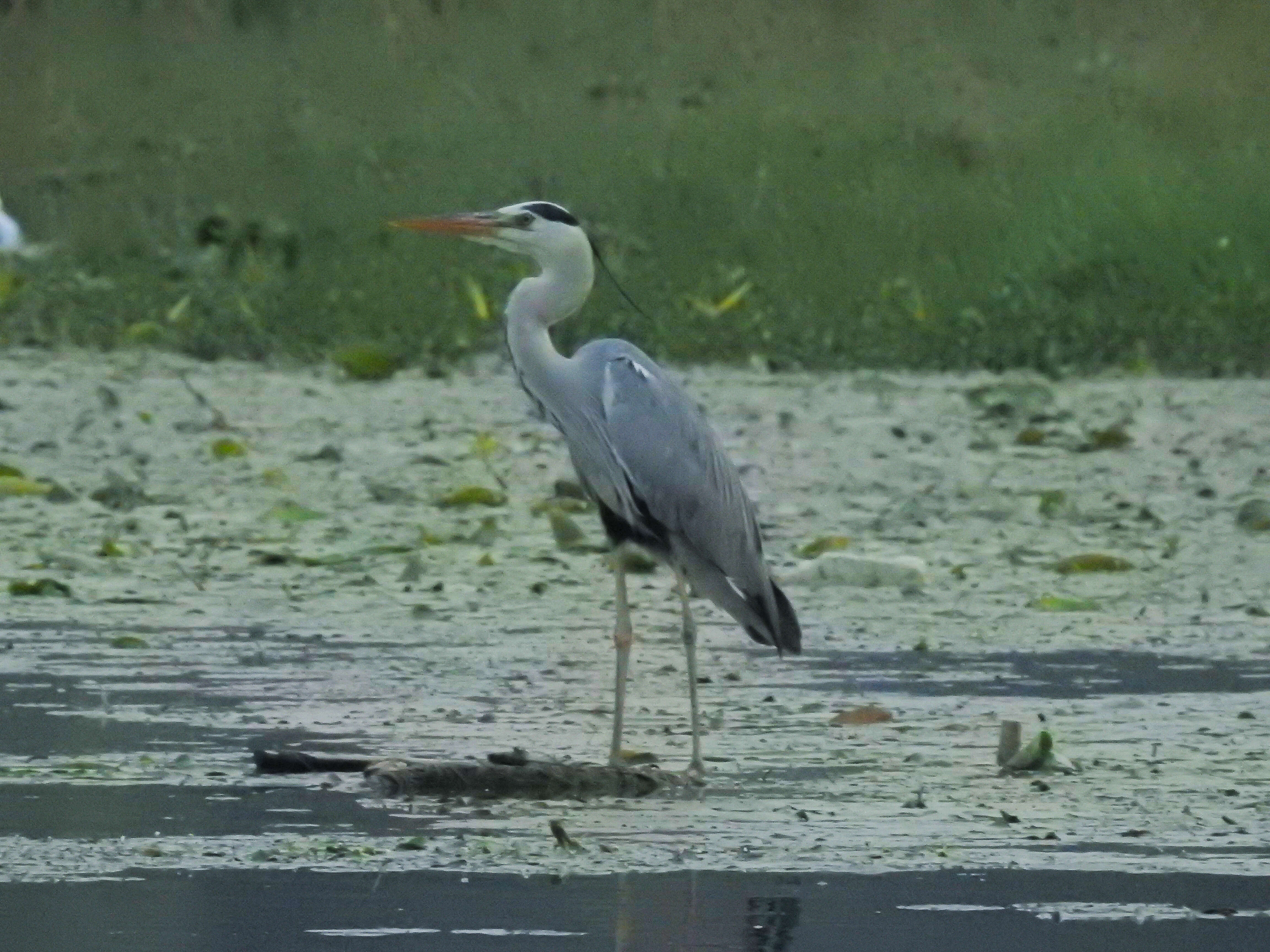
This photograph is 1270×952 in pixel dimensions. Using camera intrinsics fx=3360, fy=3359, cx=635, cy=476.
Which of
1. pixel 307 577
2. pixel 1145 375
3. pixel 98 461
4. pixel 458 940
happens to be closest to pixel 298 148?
pixel 1145 375

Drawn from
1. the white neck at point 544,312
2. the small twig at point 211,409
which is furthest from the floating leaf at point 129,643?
the small twig at point 211,409

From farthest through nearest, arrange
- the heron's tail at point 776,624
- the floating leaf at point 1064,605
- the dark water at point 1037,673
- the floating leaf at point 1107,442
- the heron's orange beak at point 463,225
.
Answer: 1. the floating leaf at point 1107,442
2. the floating leaf at point 1064,605
3. the dark water at point 1037,673
4. the heron's orange beak at point 463,225
5. the heron's tail at point 776,624

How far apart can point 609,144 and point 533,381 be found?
10.0 metres

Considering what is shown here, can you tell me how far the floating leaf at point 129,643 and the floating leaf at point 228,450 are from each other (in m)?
3.58

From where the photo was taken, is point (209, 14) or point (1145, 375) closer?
point (1145, 375)

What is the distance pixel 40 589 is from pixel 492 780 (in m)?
2.92

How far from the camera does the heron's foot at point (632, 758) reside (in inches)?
243

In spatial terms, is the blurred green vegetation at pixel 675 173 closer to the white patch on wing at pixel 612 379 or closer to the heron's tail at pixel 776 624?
the white patch on wing at pixel 612 379

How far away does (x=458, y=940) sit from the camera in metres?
4.52

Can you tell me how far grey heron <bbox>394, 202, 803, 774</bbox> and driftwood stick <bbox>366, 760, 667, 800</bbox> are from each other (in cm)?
76

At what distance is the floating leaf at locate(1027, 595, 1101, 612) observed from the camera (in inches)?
326

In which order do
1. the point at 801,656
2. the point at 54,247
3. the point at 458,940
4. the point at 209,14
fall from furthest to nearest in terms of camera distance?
the point at 209,14
the point at 54,247
the point at 801,656
the point at 458,940

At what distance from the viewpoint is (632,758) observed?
20.5 ft

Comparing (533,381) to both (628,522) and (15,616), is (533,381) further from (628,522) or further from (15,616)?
(15,616)
